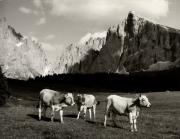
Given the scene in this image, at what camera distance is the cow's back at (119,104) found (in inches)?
1099

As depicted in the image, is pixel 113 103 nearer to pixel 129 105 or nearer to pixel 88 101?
pixel 129 105

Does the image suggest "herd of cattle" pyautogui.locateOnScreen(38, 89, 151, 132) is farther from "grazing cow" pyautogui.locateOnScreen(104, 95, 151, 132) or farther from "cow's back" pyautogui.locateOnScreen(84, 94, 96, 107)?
"cow's back" pyautogui.locateOnScreen(84, 94, 96, 107)

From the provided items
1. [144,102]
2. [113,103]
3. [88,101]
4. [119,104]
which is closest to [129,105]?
[119,104]

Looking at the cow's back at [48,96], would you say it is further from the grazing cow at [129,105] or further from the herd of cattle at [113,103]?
the grazing cow at [129,105]

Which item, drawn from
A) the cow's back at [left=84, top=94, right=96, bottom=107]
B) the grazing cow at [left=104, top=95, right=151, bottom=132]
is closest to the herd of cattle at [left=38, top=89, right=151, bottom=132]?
the grazing cow at [left=104, top=95, right=151, bottom=132]

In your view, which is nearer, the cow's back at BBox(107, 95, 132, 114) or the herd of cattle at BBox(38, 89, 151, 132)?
the herd of cattle at BBox(38, 89, 151, 132)

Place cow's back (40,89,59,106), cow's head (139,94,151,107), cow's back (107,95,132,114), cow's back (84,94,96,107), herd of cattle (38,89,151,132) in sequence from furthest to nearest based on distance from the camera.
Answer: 1. cow's back (84,94,96,107)
2. cow's back (40,89,59,106)
3. cow's back (107,95,132,114)
4. herd of cattle (38,89,151,132)
5. cow's head (139,94,151,107)

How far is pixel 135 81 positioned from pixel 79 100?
147m

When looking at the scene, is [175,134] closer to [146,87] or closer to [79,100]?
[79,100]

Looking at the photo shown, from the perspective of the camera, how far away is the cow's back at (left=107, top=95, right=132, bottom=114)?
27906mm

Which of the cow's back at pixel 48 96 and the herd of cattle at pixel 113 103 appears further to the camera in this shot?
the cow's back at pixel 48 96

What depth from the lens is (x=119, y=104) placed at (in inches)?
1117

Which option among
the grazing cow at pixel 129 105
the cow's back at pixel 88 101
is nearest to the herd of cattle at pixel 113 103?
the grazing cow at pixel 129 105

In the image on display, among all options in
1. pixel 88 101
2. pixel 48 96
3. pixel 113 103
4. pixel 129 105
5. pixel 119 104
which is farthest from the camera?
pixel 88 101
